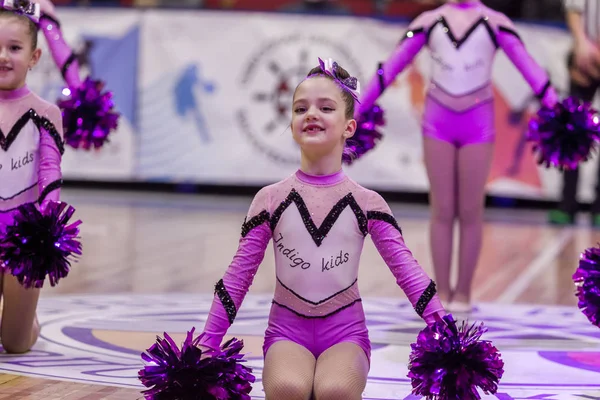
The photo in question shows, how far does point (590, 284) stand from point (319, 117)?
3.29 ft

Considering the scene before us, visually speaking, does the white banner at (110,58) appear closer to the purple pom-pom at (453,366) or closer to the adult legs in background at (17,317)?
the adult legs in background at (17,317)

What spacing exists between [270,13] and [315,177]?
327 inches

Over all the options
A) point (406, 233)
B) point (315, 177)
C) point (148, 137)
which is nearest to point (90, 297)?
point (315, 177)

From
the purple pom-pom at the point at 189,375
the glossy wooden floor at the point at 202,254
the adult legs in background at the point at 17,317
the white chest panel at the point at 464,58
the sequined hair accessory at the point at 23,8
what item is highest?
the white chest panel at the point at 464,58

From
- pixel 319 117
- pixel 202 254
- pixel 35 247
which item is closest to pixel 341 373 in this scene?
pixel 319 117

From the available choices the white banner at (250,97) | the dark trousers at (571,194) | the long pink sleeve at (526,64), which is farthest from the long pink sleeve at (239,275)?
the white banner at (250,97)

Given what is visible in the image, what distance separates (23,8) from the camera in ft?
13.6

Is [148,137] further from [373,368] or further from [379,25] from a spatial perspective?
[373,368]

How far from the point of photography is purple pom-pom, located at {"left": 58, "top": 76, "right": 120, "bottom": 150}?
4645 mm

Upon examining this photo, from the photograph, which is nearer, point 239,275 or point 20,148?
point 239,275

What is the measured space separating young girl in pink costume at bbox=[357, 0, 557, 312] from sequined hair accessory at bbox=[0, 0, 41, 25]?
1985mm

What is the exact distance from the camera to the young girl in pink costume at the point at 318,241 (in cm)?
319

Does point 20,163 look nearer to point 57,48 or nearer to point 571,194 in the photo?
point 57,48

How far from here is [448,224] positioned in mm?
5660
